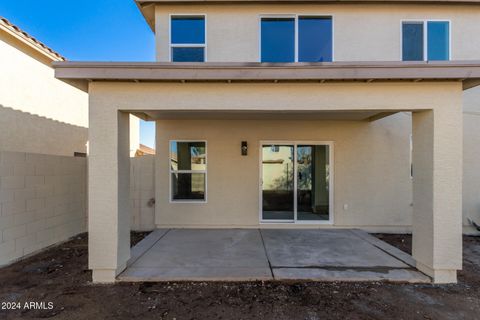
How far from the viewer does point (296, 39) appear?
22.5 ft

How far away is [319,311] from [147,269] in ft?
9.64

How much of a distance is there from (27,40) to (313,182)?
360 inches

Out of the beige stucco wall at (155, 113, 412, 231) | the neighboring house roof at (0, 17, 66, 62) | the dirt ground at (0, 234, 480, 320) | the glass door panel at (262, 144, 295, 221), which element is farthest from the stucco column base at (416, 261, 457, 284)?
the neighboring house roof at (0, 17, 66, 62)

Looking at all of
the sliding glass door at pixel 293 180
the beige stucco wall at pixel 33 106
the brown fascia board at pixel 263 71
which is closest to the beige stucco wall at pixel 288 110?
the brown fascia board at pixel 263 71

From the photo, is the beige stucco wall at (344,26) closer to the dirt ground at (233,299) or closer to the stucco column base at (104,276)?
the stucco column base at (104,276)

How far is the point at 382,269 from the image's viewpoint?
445 centimetres

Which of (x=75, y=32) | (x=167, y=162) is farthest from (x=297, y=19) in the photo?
Result: (x=75, y=32)

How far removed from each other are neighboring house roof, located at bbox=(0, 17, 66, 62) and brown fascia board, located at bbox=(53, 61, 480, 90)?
4.47 meters

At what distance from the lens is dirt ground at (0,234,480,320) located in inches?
131

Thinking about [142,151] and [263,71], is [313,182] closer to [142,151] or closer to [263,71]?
[263,71]

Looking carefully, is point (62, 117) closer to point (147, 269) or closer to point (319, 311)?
point (147, 269)

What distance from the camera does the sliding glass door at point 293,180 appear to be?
725 centimetres

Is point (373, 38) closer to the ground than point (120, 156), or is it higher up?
higher up

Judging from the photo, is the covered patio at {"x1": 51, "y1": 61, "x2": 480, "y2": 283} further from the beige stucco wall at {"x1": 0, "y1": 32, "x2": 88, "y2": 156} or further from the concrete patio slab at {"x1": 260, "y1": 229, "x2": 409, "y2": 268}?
the beige stucco wall at {"x1": 0, "y1": 32, "x2": 88, "y2": 156}
